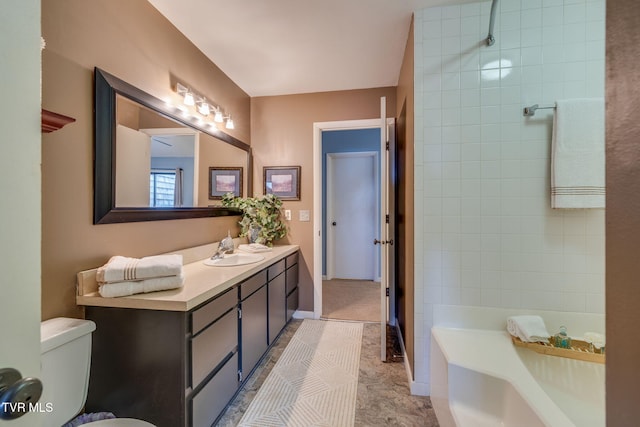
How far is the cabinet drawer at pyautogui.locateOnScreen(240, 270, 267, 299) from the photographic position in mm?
1740

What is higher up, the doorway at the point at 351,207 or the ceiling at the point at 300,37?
the ceiling at the point at 300,37

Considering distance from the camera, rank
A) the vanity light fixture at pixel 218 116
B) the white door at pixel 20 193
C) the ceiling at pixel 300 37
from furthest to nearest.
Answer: the vanity light fixture at pixel 218 116
the ceiling at pixel 300 37
the white door at pixel 20 193

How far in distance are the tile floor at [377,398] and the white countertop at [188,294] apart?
75 cm

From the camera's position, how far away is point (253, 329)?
188cm

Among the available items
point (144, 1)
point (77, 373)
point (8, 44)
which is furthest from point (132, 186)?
point (8, 44)

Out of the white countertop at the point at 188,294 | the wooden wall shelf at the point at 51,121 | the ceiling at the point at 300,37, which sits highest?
the ceiling at the point at 300,37

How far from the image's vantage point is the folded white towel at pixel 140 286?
1214 mm

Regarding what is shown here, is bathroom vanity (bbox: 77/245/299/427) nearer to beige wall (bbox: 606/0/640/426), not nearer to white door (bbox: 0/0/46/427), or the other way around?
white door (bbox: 0/0/46/427)

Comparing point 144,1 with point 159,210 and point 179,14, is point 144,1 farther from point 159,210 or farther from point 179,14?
point 159,210

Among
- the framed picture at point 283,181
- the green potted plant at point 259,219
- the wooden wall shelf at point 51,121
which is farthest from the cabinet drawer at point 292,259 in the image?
the wooden wall shelf at point 51,121

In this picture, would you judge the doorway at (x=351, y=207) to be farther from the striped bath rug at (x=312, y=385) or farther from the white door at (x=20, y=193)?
the white door at (x=20, y=193)

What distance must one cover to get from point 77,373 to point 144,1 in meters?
1.98

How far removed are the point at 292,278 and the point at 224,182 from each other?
1.17 metres

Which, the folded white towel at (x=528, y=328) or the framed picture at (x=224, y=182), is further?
the framed picture at (x=224, y=182)
